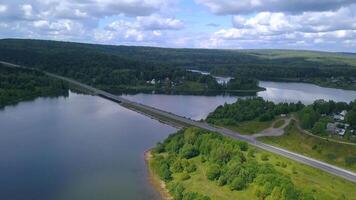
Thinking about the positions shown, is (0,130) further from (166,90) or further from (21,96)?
(166,90)

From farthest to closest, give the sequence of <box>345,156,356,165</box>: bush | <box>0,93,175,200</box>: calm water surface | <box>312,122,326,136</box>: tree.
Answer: <box>312,122,326,136</box>: tree < <box>345,156,356,165</box>: bush < <box>0,93,175,200</box>: calm water surface

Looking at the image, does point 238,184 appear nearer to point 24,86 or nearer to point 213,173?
point 213,173

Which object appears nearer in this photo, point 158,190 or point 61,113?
point 158,190

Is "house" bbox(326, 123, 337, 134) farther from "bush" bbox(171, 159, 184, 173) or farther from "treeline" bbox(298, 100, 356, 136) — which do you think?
"bush" bbox(171, 159, 184, 173)

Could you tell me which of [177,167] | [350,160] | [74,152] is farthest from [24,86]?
[350,160]

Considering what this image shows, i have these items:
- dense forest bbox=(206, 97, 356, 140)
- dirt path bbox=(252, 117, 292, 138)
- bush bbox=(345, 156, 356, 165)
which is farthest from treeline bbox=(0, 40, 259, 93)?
bush bbox=(345, 156, 356, 165)

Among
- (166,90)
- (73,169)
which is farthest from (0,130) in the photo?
(166,90)

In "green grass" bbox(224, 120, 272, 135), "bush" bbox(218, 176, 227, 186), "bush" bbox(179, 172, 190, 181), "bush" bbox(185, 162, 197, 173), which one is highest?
"bush" bbox(218, 176, 227, 186)
